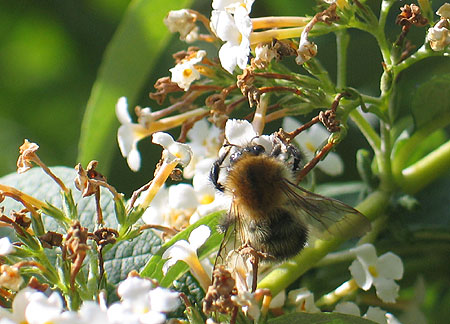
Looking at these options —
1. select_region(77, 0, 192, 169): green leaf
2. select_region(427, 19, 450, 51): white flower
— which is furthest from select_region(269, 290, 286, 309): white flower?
select_region(77, 0, 192, 169): green leaf

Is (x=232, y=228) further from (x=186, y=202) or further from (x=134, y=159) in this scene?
(x=134, y=159)

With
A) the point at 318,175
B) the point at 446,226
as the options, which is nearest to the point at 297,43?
the point at 446,226

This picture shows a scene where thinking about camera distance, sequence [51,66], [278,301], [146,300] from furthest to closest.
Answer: [51,66]
[278,301]
[146,300]

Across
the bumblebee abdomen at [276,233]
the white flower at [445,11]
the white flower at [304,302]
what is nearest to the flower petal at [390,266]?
the white flower at [304,302]

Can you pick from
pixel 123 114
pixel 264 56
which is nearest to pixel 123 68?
pixel 123 114

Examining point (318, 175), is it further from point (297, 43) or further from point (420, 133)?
point (297, 43)

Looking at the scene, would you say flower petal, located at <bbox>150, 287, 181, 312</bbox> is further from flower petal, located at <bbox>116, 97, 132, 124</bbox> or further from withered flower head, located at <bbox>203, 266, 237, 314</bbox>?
flower petal, located at <bbox>116, 97, 132, 124</bbox>
